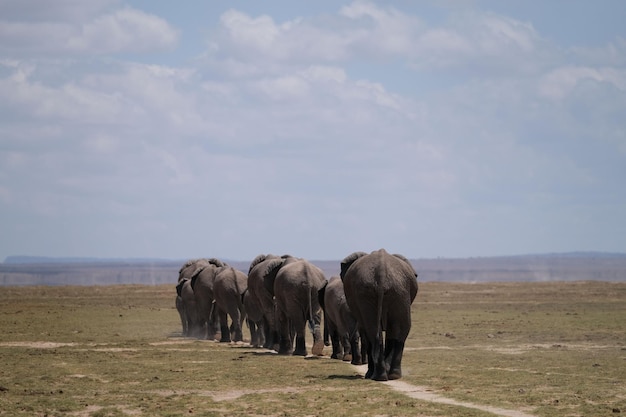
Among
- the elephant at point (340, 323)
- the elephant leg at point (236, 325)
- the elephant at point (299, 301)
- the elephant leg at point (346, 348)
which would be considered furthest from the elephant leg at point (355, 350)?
the elephant leg at point (236, 325)

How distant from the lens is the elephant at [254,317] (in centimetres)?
3534

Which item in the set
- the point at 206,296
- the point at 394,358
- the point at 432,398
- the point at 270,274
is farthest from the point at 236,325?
the point at 432,398

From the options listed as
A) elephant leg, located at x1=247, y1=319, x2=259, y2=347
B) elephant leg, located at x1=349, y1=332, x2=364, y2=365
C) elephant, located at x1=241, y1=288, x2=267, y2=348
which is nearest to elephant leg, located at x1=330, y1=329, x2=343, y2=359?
elephant leg, located at x1=349, y1=332, x2=364, y2=365

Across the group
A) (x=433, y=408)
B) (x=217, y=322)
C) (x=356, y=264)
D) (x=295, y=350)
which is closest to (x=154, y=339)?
(x=217, y=322)

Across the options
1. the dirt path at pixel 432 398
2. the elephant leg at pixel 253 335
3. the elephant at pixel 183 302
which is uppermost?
the elephant at pixel 183 302

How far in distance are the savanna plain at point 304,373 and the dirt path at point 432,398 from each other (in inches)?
1.6

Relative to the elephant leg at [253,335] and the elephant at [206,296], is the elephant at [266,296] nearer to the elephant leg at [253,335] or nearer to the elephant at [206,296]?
the elephant leg at [253,335]

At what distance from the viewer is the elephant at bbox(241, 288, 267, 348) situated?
35338 mm

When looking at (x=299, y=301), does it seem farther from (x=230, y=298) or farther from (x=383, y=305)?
(x=230, y=298)

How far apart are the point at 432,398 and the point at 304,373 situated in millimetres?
5537

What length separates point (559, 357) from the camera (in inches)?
1136

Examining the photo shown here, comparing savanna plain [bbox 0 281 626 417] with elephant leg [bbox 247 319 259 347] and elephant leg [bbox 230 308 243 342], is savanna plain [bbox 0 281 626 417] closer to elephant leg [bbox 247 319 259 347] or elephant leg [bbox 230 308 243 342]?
elephant leg [bbox 247 319 259 347]

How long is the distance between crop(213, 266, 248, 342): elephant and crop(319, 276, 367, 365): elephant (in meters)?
7.35

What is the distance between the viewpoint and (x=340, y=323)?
28484 millimetres
